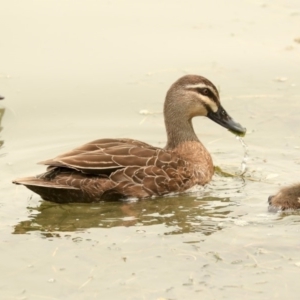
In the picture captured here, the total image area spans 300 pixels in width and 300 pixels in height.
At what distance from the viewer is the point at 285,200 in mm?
8039

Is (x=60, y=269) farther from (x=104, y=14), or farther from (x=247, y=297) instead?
(x=104, y=14)

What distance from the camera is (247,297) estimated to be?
21.5 ft

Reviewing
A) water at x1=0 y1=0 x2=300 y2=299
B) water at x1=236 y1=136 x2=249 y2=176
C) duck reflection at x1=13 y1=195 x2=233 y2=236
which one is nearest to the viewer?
water at x1=0 y1=0 x2=300 y2=299

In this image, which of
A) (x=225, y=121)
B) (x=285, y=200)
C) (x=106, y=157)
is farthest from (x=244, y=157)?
(x=106, y=157)

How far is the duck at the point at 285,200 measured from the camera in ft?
26.4

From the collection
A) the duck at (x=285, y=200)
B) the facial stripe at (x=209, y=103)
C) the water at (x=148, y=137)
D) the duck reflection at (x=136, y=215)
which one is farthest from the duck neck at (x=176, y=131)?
the duck at (x=285, y=200)

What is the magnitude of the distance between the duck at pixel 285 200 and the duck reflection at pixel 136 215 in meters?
0.41

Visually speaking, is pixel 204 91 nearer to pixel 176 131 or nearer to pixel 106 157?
Result: pixel 176 131

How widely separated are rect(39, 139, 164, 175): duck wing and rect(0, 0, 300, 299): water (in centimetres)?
36

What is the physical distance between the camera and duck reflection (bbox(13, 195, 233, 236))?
7.98 meters

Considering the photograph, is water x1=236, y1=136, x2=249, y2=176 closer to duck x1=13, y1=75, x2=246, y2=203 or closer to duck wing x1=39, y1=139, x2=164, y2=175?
duck x1=13, y1=75, x2=246, y2=203

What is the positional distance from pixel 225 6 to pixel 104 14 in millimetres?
1764

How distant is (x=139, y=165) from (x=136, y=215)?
0.63 meters

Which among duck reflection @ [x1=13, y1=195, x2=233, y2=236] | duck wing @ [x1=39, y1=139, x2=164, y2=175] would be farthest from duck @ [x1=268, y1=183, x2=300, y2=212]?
duck wing @ [x1=39, y1=139, x2=164, y2=175]
